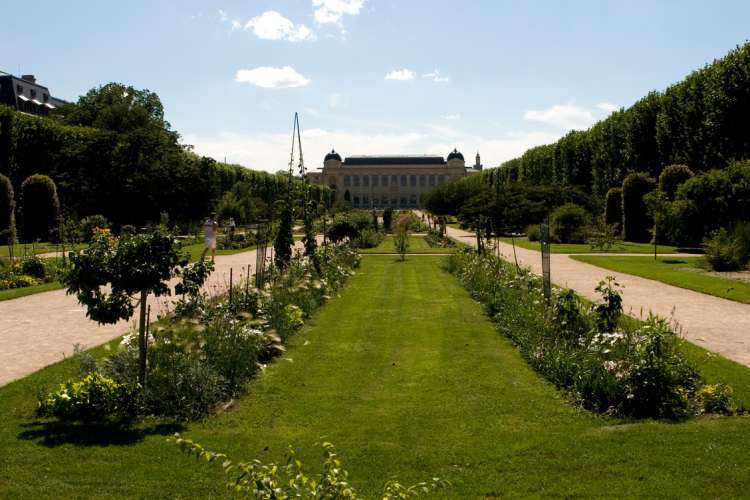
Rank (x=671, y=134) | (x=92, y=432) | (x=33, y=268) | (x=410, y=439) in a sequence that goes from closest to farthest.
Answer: (x=410, y=439) → (x=92, y=432) → (x=33, y=268) → (x=671, y=134)

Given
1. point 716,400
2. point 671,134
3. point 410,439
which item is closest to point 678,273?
point 716,400

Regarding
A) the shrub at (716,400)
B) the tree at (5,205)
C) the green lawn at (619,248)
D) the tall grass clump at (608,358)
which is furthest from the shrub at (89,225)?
the shrub at (716,400)

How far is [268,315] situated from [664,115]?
23.5 metres

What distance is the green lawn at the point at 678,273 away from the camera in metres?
13.4

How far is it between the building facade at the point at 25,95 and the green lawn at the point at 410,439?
55.6m

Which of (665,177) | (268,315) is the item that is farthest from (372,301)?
(665,177)

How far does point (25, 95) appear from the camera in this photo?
60219 millimetres

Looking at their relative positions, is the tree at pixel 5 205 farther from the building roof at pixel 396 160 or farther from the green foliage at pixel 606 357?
the building roof at pixel 396 160

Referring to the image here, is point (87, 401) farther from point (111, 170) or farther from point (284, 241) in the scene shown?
point (111, 170)

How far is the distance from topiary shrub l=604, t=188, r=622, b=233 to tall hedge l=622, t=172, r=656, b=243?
85 cm

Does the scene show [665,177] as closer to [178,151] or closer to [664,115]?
[664,115]

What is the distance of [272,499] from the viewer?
Result: 2.82 m

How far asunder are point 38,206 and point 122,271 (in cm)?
2490

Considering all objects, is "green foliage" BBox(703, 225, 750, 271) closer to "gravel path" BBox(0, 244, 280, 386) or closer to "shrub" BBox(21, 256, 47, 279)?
"gravel path" BBox(0, 244, 280, 386)
